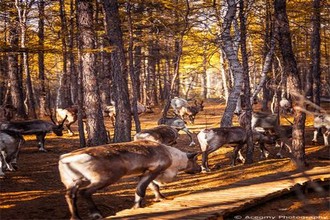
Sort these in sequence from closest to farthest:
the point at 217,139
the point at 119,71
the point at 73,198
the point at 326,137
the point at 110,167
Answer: the point at 73,198
the point at 110,167
the point at 217,139
the point at 119,71
the point at 326,137

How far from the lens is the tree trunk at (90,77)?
53.3ft

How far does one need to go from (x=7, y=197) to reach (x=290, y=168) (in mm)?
7248

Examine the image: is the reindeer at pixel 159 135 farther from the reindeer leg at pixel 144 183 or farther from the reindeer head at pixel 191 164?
the reindeer leg at pixel 144 183

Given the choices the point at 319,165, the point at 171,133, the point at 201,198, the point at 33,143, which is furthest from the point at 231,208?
the point at 33,143

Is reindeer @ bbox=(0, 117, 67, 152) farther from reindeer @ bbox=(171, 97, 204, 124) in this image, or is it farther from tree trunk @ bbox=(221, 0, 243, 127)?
reindeer @ bbox=(171, 97, 204, 124)

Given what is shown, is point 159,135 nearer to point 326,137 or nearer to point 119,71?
point 119,71

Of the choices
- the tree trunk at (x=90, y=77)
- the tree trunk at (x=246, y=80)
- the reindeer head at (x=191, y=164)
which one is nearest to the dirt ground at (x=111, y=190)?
the reindeer head at (x=191, y=164)

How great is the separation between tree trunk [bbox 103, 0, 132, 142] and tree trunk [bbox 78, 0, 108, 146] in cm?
140

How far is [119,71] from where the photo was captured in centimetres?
1495

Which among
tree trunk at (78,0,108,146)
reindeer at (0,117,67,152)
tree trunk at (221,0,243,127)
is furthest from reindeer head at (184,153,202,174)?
reindeer at (0,117,67,152)

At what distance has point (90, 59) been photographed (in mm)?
16625

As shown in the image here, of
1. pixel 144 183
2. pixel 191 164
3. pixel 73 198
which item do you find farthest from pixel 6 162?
pixel 73 198

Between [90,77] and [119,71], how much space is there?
2191 mm

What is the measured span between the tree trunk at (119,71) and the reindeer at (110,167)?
602 centimetres
